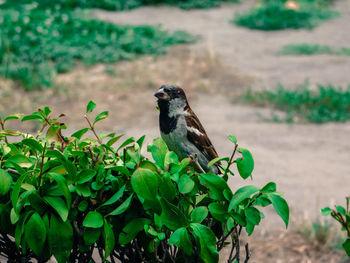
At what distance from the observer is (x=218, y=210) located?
1.68 metres

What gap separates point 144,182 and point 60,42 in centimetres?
946

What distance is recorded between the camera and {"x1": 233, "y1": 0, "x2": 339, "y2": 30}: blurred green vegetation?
523 inches

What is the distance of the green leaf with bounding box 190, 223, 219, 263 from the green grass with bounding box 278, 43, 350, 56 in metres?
9.88

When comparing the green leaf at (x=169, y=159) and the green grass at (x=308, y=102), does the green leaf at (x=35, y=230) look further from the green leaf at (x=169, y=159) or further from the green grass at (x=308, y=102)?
the green grass at (x=308, y=102)

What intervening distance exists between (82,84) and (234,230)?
710 cm

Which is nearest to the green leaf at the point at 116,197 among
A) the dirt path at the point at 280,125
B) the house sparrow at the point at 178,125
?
the house sparrow at the point at 178,125

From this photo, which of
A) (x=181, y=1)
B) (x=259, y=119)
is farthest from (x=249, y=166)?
(x=181, y=1)

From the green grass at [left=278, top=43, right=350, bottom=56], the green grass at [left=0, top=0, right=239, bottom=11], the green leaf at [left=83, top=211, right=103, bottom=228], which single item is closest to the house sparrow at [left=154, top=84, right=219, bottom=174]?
the green leaf at [left=83, top=211, right=103, bottom=228]

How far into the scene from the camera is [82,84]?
862 cm

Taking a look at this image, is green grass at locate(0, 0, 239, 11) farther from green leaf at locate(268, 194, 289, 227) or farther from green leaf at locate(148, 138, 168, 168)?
green leaf at locate(268, 194, 289, 227)

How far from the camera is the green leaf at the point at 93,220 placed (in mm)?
1613

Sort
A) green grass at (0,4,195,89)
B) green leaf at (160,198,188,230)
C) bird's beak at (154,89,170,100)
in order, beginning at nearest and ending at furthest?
green leaf at (160,198,188,230), bird's beak at (154,89,170,100), green grass at (0,4,195,89)

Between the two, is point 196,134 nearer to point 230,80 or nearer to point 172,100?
point 172,100

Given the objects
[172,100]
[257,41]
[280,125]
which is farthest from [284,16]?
[172,100]
